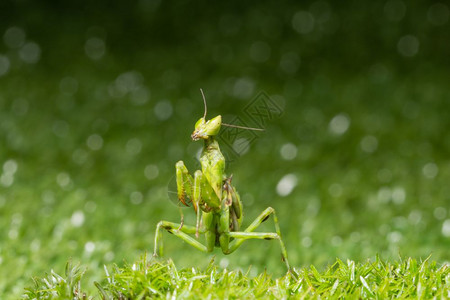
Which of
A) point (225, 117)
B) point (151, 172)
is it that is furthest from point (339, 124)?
point (225, 117)

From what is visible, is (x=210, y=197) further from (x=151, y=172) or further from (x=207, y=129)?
(x=151, y=172)

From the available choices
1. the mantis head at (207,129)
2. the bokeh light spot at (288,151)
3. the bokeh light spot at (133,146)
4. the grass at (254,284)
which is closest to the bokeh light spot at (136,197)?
the bokeh light spot at (133,146)

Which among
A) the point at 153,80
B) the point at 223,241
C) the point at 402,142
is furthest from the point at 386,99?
the point at 223,241

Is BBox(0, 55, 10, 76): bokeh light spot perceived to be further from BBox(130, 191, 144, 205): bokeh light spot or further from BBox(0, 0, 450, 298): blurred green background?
BBox(130, 191, 144, 205): bokeh light spot

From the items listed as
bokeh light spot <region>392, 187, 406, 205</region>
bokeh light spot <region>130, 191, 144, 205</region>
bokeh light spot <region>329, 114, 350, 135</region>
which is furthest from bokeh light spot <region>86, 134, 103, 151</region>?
bokeh light spot <region>392, 187, 406, 205</region>

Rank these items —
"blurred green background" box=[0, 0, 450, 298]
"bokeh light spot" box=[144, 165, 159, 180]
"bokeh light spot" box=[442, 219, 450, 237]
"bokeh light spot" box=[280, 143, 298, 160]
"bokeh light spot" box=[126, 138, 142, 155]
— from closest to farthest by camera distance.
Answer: "blurred green background" box=[0, 0, 450, 298]
"bokeh light spot" box=[442, 219, 450, 237]
"bokeh light spot" box=[144, 165, 159, 180]
"bokeh light spot" box=[126, 138, 142, 155]
"bokeh light spot" box=[280, 143, 298, 160]

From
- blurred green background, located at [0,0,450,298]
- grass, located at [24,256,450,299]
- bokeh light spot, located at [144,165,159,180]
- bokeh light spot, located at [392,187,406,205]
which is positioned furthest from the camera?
bokeh light spot, located at [144,165,159,180]

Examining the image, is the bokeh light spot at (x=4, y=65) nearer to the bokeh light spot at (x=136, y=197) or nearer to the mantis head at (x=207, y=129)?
the bokeh light spot at (x=136, y=197)
